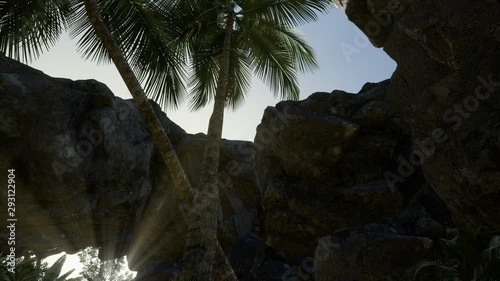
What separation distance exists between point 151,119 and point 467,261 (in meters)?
6.28

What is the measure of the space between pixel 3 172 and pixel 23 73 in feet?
9.13

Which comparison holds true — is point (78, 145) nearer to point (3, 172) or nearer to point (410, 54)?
point (3, 172)

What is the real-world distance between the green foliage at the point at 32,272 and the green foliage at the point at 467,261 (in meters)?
6.26

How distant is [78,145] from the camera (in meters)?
8.27

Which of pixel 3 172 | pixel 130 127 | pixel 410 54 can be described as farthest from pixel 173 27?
pixel 410 54

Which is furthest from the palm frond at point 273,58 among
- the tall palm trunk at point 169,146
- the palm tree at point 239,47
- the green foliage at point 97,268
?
the green foliage at point 97,268

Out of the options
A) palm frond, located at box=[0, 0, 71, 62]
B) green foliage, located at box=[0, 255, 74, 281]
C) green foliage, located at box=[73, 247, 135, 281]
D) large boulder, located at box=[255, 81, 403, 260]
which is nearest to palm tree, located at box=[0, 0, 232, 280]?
palm frond, located at box=[0, 0, 71, 62]

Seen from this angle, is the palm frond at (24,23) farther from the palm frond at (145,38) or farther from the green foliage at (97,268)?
the green foliage at (97,268)

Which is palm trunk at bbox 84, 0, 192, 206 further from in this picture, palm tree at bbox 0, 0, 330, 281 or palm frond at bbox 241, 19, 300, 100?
palm frond at bbox 241, 19, 300, 100

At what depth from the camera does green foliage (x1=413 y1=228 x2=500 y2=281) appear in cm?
607

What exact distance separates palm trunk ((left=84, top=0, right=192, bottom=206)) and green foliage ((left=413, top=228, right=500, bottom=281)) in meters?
4.73

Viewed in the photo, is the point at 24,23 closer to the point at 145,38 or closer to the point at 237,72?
the point at 145,38

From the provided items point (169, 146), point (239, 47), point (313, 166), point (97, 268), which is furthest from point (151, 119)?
point (97, 268)

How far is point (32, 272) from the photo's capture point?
195 inches
